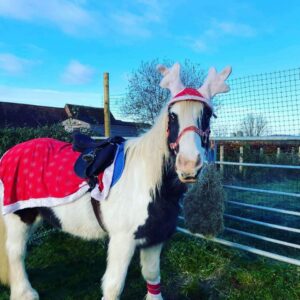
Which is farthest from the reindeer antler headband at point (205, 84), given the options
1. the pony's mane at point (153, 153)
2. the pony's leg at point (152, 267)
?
the pony's leg at point (152, 267)

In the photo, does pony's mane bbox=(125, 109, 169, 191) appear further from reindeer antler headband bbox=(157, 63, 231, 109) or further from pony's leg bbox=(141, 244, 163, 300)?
pony's leg bbox=(141, 244, 163, 300)

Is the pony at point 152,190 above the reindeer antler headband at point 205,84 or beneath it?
beneath

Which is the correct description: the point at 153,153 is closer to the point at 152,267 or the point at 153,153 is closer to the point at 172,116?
the point at 172,116

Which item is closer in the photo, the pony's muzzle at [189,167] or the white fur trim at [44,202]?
the pony's muzzle at [189,167]

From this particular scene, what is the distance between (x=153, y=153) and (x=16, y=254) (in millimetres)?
1634

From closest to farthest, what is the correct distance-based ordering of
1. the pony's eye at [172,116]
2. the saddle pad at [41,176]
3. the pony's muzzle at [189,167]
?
the pony's muzzle at [189,167] → the pony's eye at [172,116] → the saddle pad at [41,176]

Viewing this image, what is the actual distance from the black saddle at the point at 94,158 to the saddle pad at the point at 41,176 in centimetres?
5

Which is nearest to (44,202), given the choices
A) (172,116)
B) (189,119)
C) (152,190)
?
(152,190)

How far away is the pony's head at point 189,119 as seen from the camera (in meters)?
1.98

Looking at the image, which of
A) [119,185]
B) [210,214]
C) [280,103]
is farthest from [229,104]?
[119,185]

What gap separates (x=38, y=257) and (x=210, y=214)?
216 cm

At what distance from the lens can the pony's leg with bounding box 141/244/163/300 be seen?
286cm

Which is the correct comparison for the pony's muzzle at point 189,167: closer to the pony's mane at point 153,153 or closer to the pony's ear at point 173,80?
the pony's mane at point 153,153

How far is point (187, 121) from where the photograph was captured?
2104 millimetres
